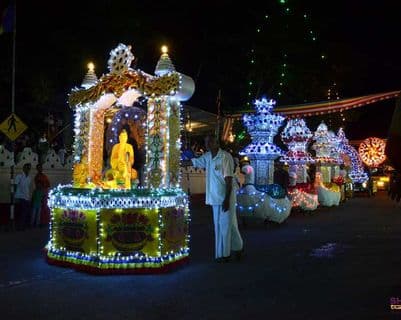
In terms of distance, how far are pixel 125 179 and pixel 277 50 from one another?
693 inches

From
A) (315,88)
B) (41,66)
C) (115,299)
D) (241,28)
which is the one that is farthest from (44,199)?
(315,88)

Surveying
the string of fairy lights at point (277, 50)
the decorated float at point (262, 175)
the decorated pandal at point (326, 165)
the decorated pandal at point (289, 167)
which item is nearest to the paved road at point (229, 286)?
the decorated float at point (262, 175)

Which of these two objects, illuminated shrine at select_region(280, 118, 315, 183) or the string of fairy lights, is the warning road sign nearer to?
illuminated shrine at select_region(280, 118, 315, 183)

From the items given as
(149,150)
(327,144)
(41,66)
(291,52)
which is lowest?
(149,150)

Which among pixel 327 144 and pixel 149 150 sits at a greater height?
pixel 327 144

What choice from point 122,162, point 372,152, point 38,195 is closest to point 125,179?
point 122,162

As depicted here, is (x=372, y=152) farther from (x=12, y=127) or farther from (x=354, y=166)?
(x=12, y=127)

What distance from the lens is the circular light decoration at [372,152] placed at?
30891 millimetres

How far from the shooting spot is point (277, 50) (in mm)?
25406

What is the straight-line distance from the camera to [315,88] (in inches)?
1107

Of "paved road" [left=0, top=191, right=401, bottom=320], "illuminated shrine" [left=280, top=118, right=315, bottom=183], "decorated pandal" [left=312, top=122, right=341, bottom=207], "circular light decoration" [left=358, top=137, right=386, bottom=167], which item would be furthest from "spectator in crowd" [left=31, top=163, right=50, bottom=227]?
"circular light decoration" [left=358, top=137, right=386, bottom=167]

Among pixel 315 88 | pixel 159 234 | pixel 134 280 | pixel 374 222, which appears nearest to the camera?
pixel 134 280

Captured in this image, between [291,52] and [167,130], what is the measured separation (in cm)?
1808

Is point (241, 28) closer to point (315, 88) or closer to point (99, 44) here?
point (315, 88)
